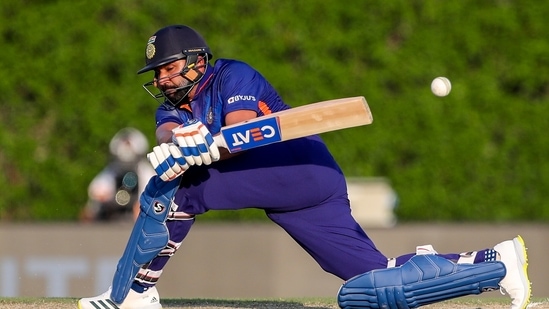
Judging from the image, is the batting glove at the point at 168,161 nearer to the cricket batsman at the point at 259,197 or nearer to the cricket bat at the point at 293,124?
the cricket batsman at the point at 259,197

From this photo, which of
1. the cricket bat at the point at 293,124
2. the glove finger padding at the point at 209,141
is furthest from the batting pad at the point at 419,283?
the glove finger padding at the point at 209,141

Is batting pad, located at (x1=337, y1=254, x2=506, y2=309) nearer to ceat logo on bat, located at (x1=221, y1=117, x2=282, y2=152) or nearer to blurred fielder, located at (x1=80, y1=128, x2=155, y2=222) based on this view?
Answer: ceat logo on bat, located at (x1=221, y1=117, x2=282, y2=152)

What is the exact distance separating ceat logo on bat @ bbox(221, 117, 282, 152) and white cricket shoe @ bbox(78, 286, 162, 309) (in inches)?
39.3

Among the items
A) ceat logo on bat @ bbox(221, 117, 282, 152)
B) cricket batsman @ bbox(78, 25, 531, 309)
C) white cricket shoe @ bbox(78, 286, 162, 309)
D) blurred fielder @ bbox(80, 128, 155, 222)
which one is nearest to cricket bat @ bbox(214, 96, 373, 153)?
ceat logo on bat @ bbox(221, 117, 282, 152)

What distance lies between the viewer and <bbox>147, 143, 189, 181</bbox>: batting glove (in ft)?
15.1

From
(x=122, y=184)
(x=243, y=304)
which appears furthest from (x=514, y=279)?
(x=122, y=184)

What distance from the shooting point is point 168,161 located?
4.61 metres

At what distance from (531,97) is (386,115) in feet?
4.91

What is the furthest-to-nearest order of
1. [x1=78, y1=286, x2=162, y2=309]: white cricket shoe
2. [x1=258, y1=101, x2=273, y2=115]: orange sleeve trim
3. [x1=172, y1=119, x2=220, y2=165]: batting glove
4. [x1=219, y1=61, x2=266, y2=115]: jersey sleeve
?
[x1=78, y1=286, x2=162, y2=309]: white cricket shoe, [x1=258, y1=101, x2=273, y2=115]: orange sleeve trim, [x1=219, y1=61, x2=266, y2=115]: jersey sleeve, [x1=172, y1=119, x2=220, y2=165]: batting glove

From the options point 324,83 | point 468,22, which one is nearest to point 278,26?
point 324,83

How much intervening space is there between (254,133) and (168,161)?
1.20 feet

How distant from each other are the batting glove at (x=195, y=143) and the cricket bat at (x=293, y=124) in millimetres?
93

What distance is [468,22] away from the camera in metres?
11.2

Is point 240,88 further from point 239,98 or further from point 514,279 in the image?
point 514,279
